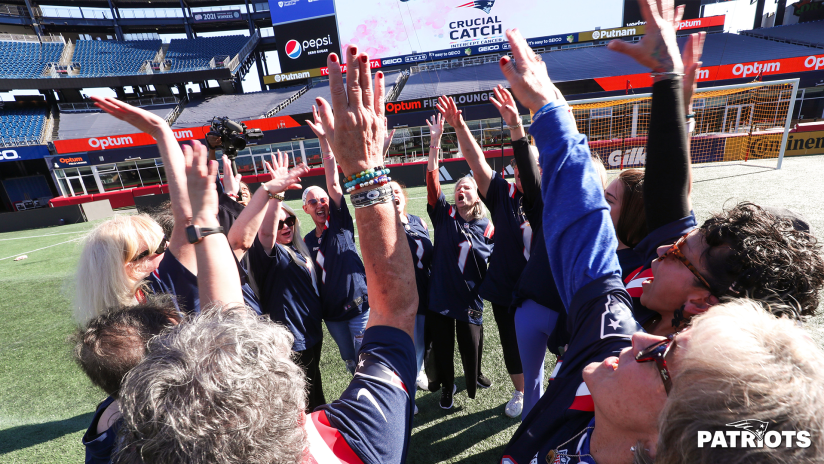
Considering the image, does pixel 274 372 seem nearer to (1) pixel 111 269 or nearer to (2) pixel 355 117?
(2) pixel 355 117

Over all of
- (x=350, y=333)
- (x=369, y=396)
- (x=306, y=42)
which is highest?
(x=306, y=42)

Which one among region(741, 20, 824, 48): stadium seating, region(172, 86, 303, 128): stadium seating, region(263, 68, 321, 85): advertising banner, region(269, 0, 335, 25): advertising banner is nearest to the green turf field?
region(172, 86, 303, 128): stadium seating

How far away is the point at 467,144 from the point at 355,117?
1609 millimetres

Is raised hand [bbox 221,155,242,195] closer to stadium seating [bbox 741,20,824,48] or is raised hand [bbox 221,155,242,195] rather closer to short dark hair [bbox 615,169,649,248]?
short dark hair [bbox 615,169,649,248]

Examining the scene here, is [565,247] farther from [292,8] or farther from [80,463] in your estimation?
[292,8]

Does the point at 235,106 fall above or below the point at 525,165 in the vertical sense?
above

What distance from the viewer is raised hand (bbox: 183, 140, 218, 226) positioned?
1188 millimetres

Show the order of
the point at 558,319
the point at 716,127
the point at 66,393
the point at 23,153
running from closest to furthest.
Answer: the point at 558,319, the point at 66,393, the point at 716,127, the point at 23,153

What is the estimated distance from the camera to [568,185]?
1.18 meters

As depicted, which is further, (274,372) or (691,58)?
(691,58)

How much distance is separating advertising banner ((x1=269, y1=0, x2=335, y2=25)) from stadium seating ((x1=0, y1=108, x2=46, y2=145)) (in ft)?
55.5

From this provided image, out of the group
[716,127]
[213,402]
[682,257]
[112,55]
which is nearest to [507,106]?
[682,257]

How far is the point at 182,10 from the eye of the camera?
33062 mm

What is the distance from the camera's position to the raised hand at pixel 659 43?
1139 millimetres
